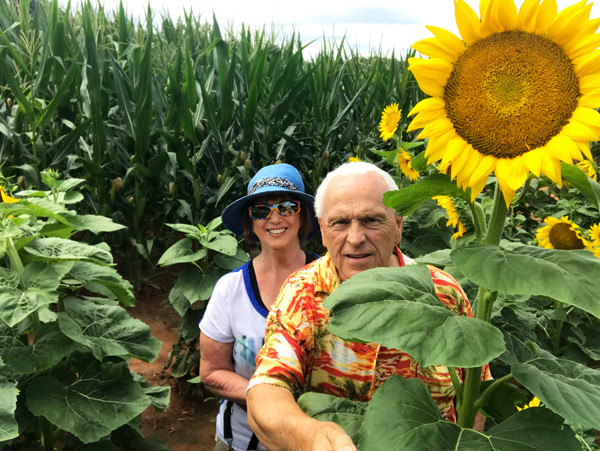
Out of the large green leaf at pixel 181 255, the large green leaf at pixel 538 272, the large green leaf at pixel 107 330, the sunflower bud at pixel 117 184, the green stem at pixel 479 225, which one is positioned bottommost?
the large green leaf at pixel 181 255

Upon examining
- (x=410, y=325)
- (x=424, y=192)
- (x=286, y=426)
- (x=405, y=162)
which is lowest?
(x=405, y=162)

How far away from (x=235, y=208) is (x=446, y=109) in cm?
193

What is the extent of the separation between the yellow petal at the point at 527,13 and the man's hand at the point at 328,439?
2.46 ft

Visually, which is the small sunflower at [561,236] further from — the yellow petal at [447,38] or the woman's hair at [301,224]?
the yellow petal at [447,38]

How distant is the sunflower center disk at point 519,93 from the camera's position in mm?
866

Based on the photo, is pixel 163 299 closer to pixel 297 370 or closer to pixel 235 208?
pixel 235 208

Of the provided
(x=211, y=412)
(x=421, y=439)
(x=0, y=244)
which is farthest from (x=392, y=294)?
(x=211, y=412)

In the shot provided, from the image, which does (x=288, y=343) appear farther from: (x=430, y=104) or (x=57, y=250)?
(x=57, y=250)

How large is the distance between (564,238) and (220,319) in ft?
5.54

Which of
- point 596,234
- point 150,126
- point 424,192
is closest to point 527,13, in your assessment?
point 424,192

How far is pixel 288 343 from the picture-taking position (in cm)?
135

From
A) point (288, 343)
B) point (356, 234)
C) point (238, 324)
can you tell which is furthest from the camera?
point (238, 324)

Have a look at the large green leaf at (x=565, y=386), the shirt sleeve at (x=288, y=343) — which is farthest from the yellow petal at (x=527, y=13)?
the shirt sleeve at (x=288, y=343)

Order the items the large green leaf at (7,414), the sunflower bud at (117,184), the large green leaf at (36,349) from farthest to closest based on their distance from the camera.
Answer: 1. the sunflower bud at (117,184)
2. the large green leaf at (36,349)
3. the large green leaf at (7,414)
